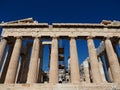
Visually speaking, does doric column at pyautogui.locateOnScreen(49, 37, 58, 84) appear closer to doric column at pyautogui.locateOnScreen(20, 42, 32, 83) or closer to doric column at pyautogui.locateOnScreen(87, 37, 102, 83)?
doric column at pyautogui.locateOnScreen(87, 37, 102, 83)

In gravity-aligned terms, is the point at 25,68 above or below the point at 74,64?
above

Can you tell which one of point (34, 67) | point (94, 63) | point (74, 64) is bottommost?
point (34, 67)

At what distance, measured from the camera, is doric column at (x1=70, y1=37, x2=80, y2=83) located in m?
24.4

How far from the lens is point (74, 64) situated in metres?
25.8

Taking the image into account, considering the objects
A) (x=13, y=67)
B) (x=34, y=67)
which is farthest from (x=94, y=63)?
(x=13, y=67)

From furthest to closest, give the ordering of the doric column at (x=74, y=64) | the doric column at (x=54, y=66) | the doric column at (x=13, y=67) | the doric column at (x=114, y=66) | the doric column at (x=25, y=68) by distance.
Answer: the doric column at (x=25, y=68)
the doric column at (x=114, y=66)
the doric column at (x=13, y=67)
the doric column at (x=74, y=64)
the doric column at (x=54, y=66)

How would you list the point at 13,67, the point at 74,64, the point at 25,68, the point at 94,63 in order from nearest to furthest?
the point at 13,67, the point at 74,64, the point at 94,63, the point at 25,68

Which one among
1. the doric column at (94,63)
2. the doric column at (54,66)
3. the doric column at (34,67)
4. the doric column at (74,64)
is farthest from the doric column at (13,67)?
the doric column at (94,63)

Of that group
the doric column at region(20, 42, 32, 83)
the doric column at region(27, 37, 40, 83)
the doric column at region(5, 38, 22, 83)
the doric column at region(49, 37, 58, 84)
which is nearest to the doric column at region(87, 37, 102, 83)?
the doric column at region(49, 37, 58, 84)

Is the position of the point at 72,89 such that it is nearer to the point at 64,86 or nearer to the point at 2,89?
the point at 64,86

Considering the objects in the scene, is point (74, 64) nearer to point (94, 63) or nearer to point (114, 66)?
point (94, 63)

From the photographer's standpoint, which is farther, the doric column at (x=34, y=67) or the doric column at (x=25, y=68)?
the doric column at (x=25, y=68)

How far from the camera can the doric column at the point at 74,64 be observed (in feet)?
80.0

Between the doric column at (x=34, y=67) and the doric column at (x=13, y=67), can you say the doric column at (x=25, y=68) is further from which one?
the doric column at (x=34, y=67)
